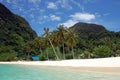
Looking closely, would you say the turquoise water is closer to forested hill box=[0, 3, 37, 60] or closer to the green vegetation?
the green vegetation

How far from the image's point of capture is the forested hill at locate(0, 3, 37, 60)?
12925cm

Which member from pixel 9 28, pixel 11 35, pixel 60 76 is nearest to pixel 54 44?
pixel 60 76

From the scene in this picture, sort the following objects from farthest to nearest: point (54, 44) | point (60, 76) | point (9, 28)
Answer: point (9, 28) → point (54, 44) → point (60, 76)

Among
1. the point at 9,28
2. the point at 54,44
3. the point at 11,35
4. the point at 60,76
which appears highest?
the point at 9,28

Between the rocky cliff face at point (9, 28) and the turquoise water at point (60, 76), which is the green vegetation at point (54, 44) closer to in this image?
the rocky cliff face at point (9, 28)

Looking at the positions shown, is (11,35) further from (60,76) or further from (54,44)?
(60,76)

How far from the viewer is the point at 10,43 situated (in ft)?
467

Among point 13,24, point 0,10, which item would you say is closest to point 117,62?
point 13,24

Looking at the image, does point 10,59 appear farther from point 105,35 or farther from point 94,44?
point 105,35

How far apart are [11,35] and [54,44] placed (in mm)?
85152

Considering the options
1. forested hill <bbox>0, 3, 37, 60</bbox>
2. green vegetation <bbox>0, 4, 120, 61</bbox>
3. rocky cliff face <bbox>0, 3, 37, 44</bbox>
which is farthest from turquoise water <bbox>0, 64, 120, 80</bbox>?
rocky cliff face <bbox>0, 3, 37, 44</bbox>

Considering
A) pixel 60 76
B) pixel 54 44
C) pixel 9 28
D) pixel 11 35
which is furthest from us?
pixel 9 28

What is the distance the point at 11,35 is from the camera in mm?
152875

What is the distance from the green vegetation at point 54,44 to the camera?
71694 millimetres
